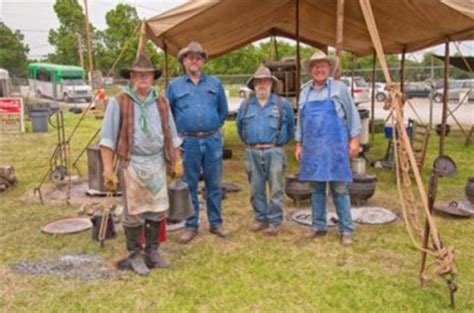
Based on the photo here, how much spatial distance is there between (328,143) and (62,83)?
94.4 ft

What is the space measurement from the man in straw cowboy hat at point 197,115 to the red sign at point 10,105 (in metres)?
10.6

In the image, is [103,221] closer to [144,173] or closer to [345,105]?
[144,173]

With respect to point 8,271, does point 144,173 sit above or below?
above

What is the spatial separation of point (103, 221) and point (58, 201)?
1879 millimetres

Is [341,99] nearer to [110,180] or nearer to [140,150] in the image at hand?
[140,150]

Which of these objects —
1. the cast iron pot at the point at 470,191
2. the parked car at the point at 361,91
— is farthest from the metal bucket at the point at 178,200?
the parked car at the point at 361,91

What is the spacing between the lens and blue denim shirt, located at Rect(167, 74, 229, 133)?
4.39 metres

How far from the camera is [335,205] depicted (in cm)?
450

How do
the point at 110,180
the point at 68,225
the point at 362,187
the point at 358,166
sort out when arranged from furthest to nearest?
the point at 358,166
the point at 362,187
the point at 68,225
the point at 110,180

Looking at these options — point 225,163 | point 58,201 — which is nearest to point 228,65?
point 225,163

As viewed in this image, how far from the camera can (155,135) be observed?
3.73 m

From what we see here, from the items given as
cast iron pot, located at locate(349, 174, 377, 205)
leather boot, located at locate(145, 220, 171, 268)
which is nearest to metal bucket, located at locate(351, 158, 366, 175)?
cast iron pot, located at locate(349, 174, 377, 205)

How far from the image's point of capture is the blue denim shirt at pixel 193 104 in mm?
4387

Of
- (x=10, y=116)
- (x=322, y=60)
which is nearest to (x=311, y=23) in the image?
(x=322, y=60)
